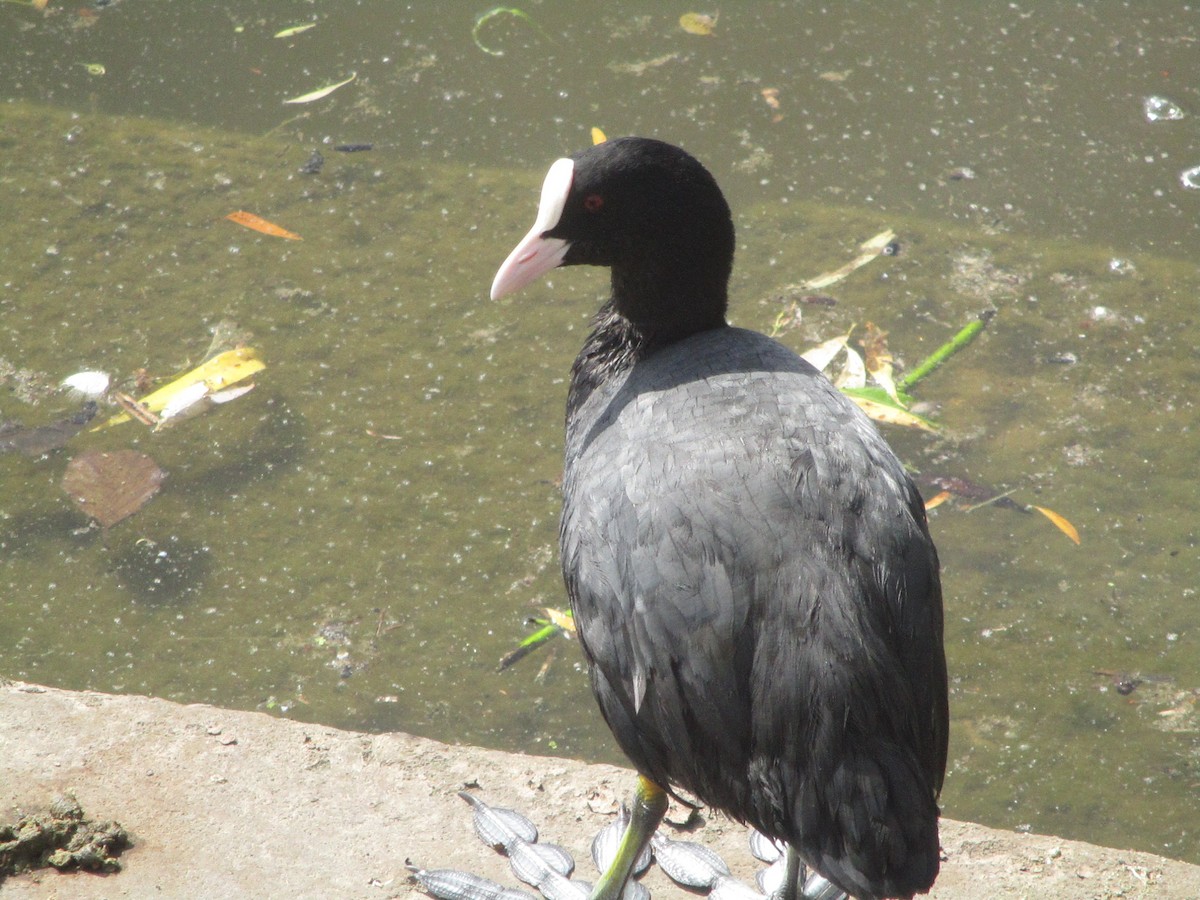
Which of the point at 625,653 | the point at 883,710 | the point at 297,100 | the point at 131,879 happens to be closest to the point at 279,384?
the point at 297,100

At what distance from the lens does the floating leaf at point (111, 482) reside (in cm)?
284

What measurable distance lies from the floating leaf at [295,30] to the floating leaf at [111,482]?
6.31 feet

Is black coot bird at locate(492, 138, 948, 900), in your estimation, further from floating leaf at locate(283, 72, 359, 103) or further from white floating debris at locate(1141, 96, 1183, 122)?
white floating debris at locate(1141, 96, 1183, 122)

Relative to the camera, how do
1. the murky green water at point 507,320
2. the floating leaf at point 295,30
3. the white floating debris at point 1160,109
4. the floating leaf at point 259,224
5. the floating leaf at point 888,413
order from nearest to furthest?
the murky green water at point 507,320 → the floating leaf at point 888,413 → the floating leaf at point 259,224 → the white floating debris at point 1160,109 → the floating leaf at point 295,30

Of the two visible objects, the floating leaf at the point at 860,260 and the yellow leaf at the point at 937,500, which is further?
the floating leaf at the point at 860,260

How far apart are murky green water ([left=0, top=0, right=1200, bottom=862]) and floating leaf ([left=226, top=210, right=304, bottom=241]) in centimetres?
4

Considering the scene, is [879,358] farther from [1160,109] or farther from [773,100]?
[1160,109]

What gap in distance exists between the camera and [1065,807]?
2.35 meters

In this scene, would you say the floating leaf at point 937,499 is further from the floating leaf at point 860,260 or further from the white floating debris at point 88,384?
the white floating debris at point 88,384

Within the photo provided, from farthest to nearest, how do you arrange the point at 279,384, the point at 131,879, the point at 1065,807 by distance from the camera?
1. the point at 279,384
2. the point at 1065,807
3. the point at 131,879

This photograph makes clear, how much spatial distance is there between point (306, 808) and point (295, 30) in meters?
3.14

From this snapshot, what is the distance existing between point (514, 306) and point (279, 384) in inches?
27.3

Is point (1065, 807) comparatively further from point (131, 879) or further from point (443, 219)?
point (443, 219)

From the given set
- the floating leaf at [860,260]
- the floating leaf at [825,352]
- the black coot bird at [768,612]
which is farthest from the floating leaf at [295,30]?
the black coot bird at [768,612]
